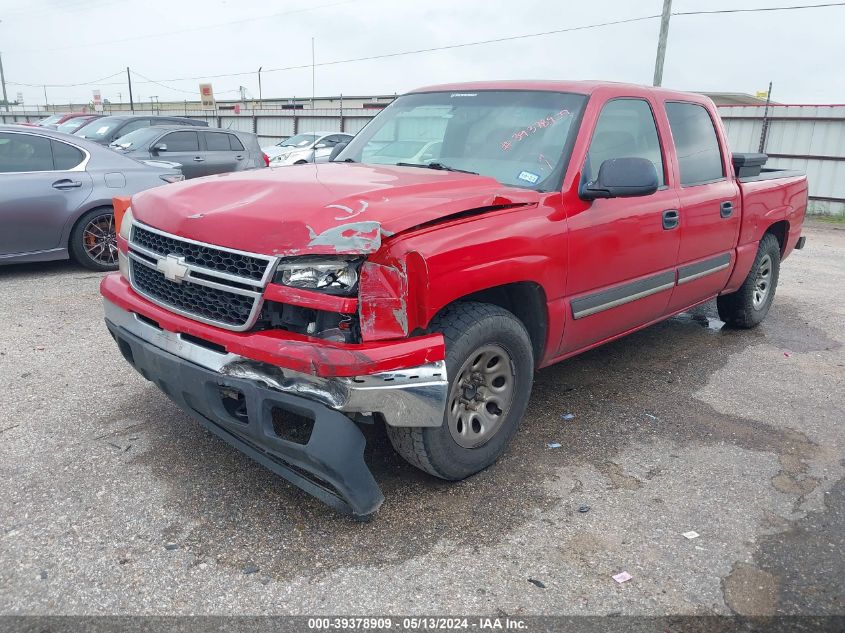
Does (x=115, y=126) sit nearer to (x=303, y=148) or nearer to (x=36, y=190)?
(x=303, y=148)

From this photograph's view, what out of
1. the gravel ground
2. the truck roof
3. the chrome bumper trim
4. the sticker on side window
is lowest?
the gravel ground

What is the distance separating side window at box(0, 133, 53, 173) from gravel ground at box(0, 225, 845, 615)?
2856mm

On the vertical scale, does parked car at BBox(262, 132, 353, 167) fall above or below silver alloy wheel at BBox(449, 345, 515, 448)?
above

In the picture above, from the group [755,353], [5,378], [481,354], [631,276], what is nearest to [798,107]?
[755,353]

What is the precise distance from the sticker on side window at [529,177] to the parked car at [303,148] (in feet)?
44.7

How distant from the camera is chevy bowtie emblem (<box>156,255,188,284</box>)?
287cm

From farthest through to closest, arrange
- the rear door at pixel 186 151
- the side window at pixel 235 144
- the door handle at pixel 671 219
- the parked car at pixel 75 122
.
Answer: the parked car at pixel 75 122 → the side window at pixel 235 144 → the rear door at pixel 186 151 → the door handle at pixel 671 219

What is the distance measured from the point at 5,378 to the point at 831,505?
4574 millimetres

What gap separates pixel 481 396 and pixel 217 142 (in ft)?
34.6

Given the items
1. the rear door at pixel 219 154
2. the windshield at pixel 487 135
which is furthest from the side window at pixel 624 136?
the rear door at pixel 219 154

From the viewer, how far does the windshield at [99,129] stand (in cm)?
1481

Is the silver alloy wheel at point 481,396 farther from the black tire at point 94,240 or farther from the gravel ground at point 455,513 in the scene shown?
the black tire at point 94,240

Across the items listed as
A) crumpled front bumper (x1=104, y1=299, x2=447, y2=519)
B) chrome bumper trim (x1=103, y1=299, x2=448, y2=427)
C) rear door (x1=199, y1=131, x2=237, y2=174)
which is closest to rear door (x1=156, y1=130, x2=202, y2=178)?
rear door (x1=199, y1=131, x2=237, y2=174)

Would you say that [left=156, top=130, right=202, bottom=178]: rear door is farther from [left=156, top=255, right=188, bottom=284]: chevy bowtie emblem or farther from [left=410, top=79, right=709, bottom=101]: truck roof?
[left=156, top=255, right=188, bottom=284]: chevy bowtie emblem
